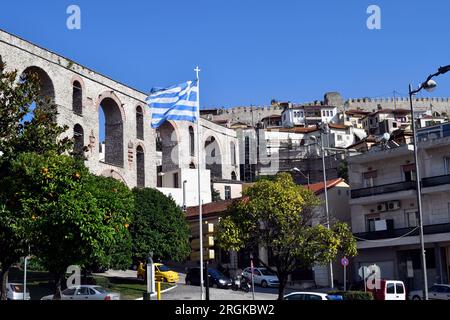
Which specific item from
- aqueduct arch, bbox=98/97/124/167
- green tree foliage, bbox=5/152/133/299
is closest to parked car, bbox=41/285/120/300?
green tree foliage, bbox=5/152/133/299

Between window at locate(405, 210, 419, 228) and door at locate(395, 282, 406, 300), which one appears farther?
window at locate(405, 210, 419, 228)

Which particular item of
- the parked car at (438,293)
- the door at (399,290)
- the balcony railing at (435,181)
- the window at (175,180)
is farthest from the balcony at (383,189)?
the window at (175,180)

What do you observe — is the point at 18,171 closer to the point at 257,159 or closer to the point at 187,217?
the point at 187,217

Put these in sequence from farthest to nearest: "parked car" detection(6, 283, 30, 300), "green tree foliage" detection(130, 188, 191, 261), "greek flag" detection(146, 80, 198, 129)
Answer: "green tree foliage" detection(130, 188, 191, 261)
"parked car" detection(6, 283, 30, 300)
"greek flag" detection(146, 80, 198, 129)

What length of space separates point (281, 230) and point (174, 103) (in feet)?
30.3

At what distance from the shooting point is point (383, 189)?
145ft

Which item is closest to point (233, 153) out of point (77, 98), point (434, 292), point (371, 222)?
point (77, 98)

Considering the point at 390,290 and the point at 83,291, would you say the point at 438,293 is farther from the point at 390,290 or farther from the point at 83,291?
the point at 83,291

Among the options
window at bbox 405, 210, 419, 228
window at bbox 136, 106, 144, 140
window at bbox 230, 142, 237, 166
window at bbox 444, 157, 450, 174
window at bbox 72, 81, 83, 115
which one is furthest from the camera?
window at bbox 230, 142, 237, 166

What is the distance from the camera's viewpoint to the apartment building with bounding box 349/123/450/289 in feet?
135

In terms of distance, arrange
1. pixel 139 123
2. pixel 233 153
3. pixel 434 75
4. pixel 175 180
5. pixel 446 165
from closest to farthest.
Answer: pixel 434 75
pixel 446 165
pixel 139 123
pixel 175 180
pixel 233 153

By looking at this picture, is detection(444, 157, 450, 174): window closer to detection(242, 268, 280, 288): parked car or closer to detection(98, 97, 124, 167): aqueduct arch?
detection(242, 268, 280, 288): parked car

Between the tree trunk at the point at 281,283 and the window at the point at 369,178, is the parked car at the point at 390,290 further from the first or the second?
the window at the point at 369,178

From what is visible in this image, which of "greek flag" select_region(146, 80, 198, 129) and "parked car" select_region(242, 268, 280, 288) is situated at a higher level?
"greek flag" select_region(146, 80, 198, 129)
